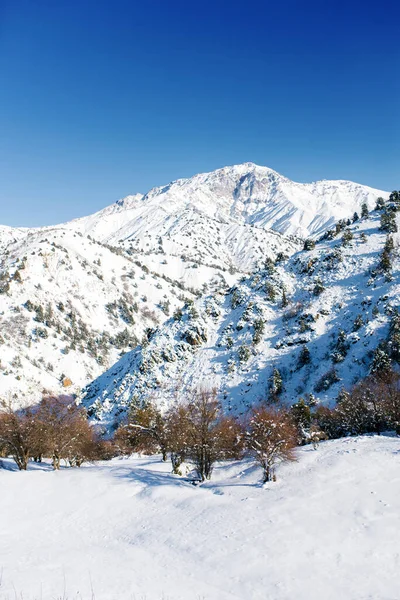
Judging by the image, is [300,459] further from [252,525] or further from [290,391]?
[290,391]

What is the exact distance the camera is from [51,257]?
146750mm

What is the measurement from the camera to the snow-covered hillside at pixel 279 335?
186ft

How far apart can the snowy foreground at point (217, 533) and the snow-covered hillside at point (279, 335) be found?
28.1 metres

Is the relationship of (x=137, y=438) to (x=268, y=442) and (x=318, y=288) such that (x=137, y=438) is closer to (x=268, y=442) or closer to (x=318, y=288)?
(x=268, y=442)

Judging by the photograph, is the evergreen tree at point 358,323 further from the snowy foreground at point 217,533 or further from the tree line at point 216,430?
the snowy foreground at point 217,533

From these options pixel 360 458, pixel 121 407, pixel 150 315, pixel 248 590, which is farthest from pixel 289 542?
pixel 150 315

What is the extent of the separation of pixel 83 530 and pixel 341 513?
642 inches

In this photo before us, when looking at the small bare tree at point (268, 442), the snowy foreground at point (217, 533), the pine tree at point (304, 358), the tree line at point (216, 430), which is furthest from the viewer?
the pine tree at point (304, 358)

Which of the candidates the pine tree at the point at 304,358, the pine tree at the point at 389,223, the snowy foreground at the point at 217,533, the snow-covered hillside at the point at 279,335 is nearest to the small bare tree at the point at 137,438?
the snow-covered hillside at the point at 279,335

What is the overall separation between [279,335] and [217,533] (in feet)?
164

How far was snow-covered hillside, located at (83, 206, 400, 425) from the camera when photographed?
56.6 meters

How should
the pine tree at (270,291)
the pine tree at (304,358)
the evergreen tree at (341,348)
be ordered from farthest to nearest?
the pine tree at (270,291) → the pine tree at (304,358) → the evergreen tree at (341,348)

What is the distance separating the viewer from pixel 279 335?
66438mm

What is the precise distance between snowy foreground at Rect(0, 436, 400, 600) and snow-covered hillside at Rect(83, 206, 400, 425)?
28077 mm
